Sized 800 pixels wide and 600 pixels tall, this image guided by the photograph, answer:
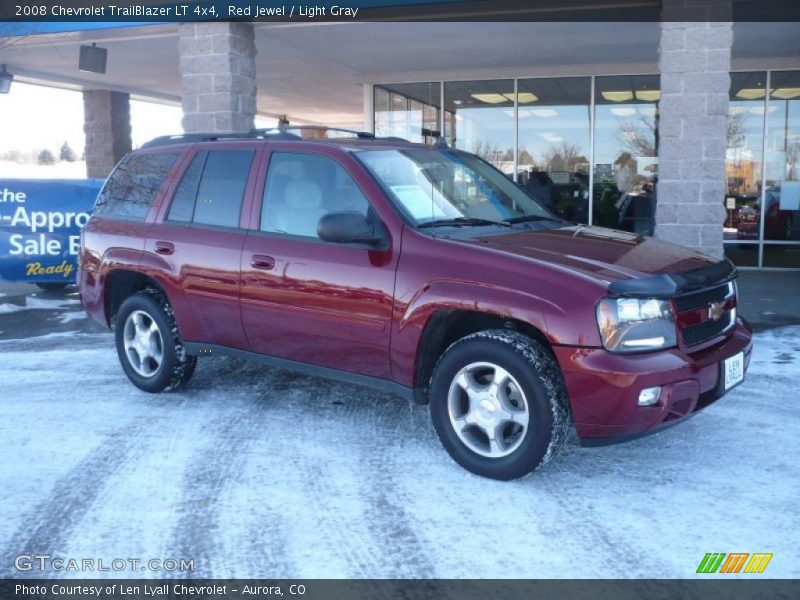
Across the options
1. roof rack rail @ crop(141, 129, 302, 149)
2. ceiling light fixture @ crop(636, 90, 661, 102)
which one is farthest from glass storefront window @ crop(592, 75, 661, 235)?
roof rack rail @ crop(141, 129, 302, 149)

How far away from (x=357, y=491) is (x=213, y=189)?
8.19 feet

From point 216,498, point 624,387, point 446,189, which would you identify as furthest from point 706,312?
point 216,498

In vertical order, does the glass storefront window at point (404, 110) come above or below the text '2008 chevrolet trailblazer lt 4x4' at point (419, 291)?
above

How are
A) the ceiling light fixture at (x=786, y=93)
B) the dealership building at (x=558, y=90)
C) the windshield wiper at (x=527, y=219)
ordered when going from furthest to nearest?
1. the ceiling light fixture at (x=786, y=93)
2. the dealership building at (x=558, y=90)
3. the windshield wiper at (x=527, y=219)

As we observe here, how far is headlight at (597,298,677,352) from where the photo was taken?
3939 millimetres

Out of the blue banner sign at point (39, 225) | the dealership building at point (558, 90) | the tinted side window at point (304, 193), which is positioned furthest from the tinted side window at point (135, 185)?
the blue banner sign at point (39, 225)

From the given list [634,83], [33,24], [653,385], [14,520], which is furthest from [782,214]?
[14,520]

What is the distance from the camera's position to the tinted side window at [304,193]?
4.97m

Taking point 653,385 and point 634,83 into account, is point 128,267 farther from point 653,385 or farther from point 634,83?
point 634,83

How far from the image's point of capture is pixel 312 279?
4.90m

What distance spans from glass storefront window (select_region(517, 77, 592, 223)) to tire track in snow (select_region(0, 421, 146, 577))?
34.9 feet

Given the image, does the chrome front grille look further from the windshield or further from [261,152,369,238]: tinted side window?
[261,152,369,238]: tinted side window

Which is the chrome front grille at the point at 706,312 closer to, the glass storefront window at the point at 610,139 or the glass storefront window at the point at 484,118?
the glass storefront window at the point at 610,139

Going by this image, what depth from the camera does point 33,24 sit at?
10648 millimetres
